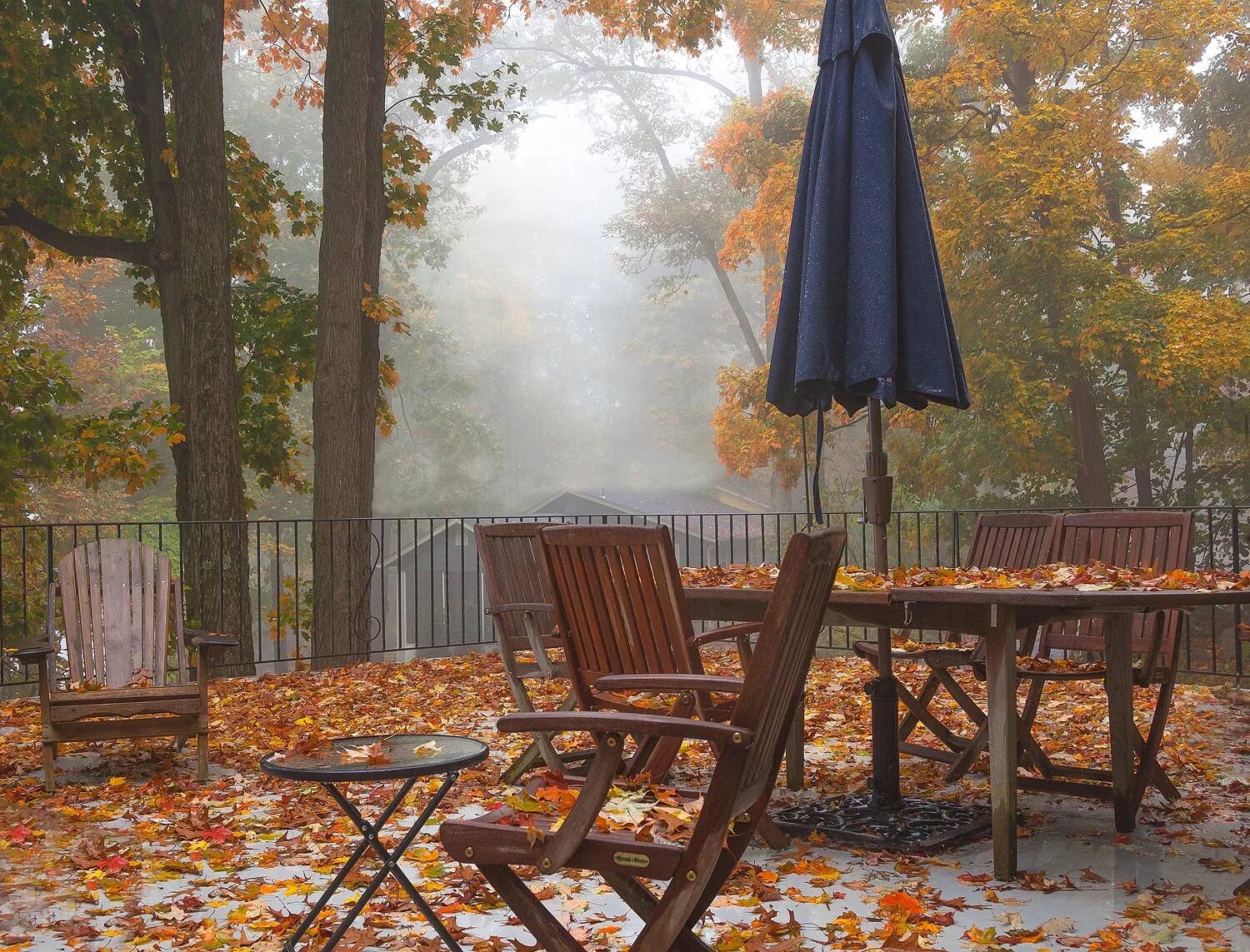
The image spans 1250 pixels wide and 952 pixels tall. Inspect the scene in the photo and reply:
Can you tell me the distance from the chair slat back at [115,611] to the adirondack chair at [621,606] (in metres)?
3.06

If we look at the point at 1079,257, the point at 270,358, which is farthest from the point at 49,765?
the point at 1079,257

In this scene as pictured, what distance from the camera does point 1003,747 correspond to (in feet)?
11.5

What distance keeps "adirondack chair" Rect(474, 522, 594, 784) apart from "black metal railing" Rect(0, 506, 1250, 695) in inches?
98.0

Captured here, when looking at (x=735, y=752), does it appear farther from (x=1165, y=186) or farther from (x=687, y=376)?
(x=687, y=376)

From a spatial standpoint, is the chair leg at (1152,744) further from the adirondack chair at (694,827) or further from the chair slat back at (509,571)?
the adirondack chair at (694,827)

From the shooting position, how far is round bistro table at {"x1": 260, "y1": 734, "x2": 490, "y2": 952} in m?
2.49

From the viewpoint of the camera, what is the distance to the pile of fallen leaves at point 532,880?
9.77 feet

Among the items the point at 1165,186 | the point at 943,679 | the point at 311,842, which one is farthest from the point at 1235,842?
the point at 1165,186

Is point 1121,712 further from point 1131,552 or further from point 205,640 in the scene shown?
point 205,640

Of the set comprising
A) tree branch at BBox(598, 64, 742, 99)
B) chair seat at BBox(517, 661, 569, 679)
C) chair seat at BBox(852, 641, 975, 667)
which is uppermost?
tree branch at BBox(598, 64, 742, 99)

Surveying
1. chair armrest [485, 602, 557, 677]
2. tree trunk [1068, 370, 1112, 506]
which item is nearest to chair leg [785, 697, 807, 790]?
chair armrest [485, 602, 557, 677]

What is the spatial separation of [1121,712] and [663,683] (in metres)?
2.15

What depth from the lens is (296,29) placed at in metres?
14.8

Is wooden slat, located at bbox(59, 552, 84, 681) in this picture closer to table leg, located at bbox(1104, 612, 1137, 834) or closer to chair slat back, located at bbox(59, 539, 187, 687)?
chair slat back, located at bbox(59, 539, 187, 687)
